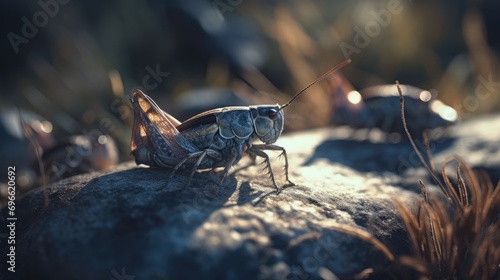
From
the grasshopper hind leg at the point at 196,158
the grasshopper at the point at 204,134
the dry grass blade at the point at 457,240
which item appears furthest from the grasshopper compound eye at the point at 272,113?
the dry grass blade at the point at 457,240

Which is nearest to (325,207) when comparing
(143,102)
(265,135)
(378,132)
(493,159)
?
(265,135)

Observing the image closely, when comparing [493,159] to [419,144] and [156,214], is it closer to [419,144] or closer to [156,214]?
[419,144]

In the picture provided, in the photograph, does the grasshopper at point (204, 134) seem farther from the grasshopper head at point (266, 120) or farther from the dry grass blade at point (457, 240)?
the dry grass blade at point (457, 240)

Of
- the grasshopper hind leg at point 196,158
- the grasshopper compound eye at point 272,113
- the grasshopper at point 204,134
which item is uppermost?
the grasshopper compound eye at point 272,113

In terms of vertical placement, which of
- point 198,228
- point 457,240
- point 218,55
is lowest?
point 457,240

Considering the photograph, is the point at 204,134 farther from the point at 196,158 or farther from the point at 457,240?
the point at 457,240

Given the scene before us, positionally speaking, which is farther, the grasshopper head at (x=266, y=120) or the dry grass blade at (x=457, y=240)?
the grasshopper head at (x=266, y=120)

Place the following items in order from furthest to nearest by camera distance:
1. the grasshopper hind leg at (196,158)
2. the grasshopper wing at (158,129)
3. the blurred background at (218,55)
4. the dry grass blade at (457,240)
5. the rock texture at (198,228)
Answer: the blurred background at (218,55), the grasshopper wing at (158,129), the grasshopper hind leg at (196,158), the dry grass blade at (457,240), the rock texture at (198,228)

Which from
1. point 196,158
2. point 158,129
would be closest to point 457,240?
point 196,158
